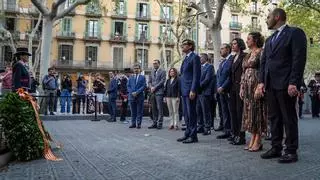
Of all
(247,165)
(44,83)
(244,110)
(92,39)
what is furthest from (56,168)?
(92,39)

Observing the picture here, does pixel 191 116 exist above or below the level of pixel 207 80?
below

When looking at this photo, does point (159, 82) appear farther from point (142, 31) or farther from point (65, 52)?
point (142, 31)

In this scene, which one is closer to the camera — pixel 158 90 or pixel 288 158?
pixel 288 158

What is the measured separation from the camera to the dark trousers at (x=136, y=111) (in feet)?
45.3

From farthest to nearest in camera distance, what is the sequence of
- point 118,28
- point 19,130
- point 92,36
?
point 118,28 < point 92,36 < point 19,130

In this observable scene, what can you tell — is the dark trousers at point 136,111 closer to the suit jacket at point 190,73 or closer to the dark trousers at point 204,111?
the dark trousers at point 204,111

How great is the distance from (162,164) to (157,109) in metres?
7.78

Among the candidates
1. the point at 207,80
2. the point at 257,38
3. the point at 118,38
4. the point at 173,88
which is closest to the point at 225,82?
the point at 257,38

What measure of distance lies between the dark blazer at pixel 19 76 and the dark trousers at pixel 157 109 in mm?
5315

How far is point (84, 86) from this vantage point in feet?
72.6

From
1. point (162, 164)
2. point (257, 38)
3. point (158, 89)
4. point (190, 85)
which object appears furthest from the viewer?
point (158, 89)

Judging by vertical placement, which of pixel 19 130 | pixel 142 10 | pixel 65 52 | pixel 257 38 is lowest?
pixel 19 130

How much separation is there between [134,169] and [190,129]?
327 centimetres

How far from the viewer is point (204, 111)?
11.8 meters
